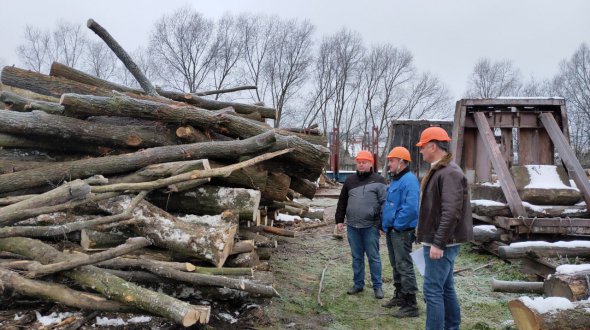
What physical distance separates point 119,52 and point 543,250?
23.3ft

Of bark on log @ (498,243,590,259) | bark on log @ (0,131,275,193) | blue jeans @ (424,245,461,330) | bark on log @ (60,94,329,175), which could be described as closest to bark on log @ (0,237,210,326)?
bark on log @ (0,131,275,193)

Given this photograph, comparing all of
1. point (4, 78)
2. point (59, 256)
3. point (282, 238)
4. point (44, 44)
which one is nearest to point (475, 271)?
point (282, 238)

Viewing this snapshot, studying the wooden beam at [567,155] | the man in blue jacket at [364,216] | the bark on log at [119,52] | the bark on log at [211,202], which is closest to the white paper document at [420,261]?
the man in blue jacket at [364,216]

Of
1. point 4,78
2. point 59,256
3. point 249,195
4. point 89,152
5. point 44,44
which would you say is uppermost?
point 44,44

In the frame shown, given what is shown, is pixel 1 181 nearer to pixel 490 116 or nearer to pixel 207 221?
pixel 207 221

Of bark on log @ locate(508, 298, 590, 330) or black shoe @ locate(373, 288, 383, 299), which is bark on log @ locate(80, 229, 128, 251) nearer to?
black shoe @ locate(373, 288, 383, 299)

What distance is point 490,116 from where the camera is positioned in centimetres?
783

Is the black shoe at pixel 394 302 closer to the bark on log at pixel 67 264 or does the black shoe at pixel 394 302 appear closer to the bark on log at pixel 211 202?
the bark on log at pixel 211 202

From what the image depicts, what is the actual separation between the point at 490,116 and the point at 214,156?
5.13m

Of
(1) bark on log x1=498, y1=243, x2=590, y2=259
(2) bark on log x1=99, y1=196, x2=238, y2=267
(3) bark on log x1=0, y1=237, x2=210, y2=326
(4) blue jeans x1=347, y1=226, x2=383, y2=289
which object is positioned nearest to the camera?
(3) bark on log x1=0, y1=237, x2=210, y2=326

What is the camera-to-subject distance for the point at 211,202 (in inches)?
201

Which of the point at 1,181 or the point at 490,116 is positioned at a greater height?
the point at 490,116

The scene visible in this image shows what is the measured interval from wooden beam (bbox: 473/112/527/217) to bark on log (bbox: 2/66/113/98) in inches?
236

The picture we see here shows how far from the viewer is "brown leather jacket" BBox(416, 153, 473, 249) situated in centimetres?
348
